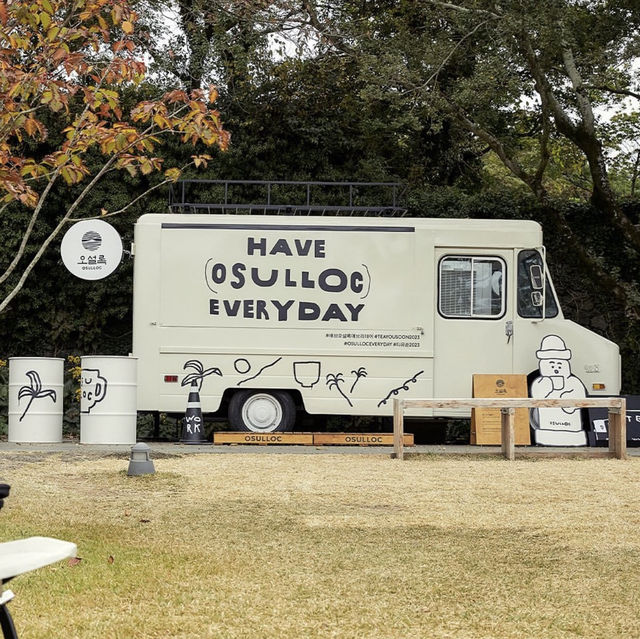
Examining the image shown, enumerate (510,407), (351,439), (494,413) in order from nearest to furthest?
(510,407), (351,439), (494,413)

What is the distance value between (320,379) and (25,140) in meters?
6.06

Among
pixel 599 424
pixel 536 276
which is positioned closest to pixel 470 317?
pixel 536 276

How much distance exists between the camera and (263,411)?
555 inches

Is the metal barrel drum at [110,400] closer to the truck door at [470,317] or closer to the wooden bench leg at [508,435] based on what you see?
the truck door at [470,317]

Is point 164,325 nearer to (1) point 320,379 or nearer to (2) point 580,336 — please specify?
(1) point 320,379

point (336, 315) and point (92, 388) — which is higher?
point (336, 315)

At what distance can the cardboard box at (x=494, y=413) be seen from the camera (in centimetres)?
1396

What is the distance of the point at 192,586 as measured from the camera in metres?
5.46

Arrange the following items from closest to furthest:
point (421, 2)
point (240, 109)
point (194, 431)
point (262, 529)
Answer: point (262, 529) → point (194, 431) → point (421, 2) → point (240, 109)

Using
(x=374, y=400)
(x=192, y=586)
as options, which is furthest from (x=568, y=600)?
(x=374, y=400)

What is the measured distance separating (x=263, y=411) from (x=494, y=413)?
2.84m

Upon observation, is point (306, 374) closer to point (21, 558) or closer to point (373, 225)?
point (373, 225)

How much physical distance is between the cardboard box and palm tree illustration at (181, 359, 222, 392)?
126 inches

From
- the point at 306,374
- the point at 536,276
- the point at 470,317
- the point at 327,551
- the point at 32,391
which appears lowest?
the point at 327,551
